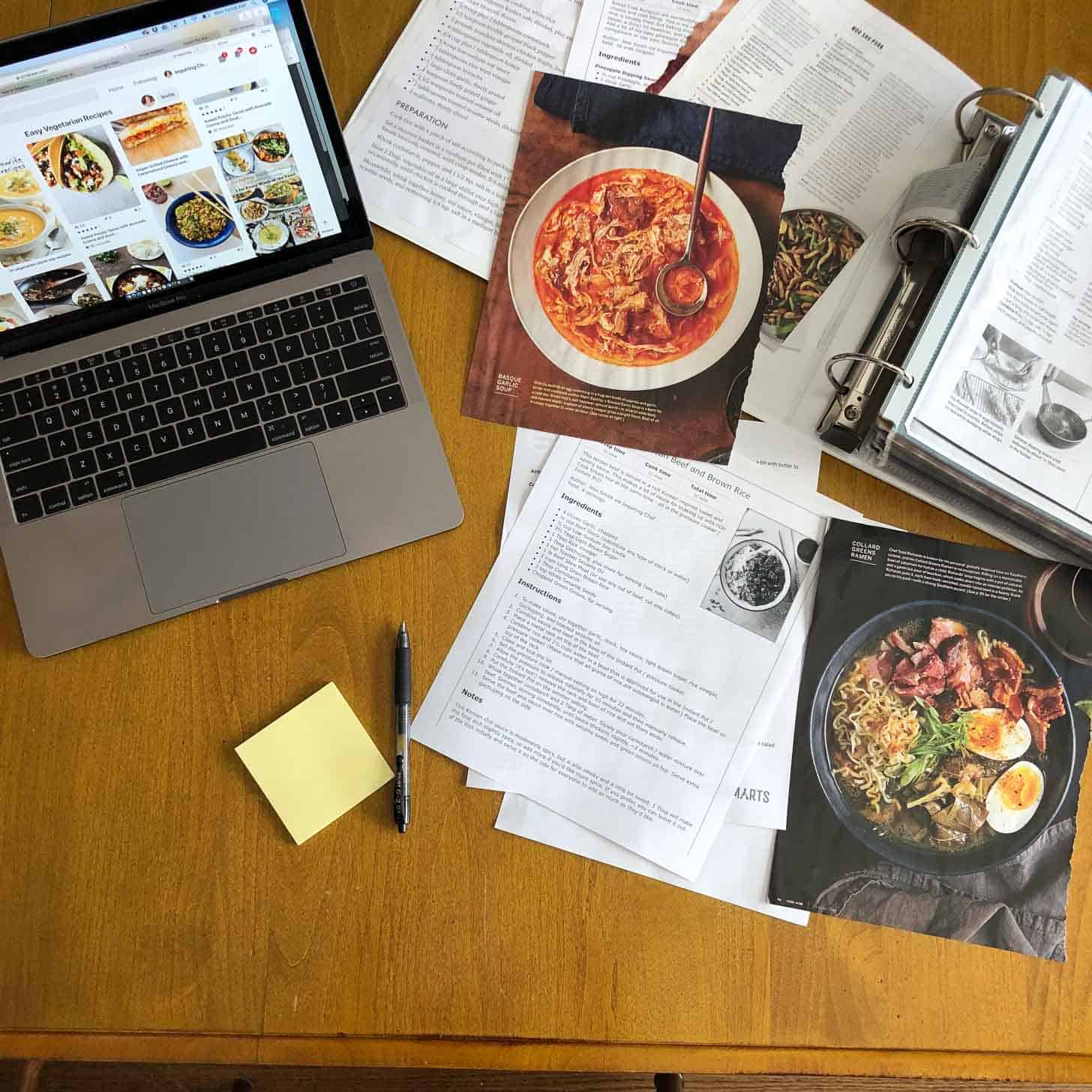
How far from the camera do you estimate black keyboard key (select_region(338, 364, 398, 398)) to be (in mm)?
639

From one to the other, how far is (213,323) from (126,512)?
144 mm

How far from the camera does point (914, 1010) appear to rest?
1.98 ft

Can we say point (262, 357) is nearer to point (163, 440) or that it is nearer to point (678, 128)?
point (163, 440)

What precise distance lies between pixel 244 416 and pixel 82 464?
11 centimetres

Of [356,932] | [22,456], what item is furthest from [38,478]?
[356,932]

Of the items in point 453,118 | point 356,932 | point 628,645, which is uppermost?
point 453,118

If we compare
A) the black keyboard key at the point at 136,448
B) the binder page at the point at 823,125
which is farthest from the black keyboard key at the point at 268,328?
the binder page at the point at 823,125

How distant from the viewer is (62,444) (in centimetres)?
63

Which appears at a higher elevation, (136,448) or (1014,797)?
(136,448)

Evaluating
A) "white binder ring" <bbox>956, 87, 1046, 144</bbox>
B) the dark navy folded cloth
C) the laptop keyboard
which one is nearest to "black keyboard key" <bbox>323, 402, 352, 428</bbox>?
the laptop keyboard

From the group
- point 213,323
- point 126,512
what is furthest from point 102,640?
point 213,323

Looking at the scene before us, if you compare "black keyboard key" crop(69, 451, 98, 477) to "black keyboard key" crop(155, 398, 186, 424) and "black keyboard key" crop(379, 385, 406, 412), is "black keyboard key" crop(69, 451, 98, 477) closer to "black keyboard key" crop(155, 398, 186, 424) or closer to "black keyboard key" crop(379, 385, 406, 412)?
"black keyboard key" crop(155, 398, 186, 424)

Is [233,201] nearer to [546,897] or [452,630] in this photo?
[452,630]

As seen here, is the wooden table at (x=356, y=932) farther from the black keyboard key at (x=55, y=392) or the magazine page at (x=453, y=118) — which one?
the magazine page at (x=453, y=118)
